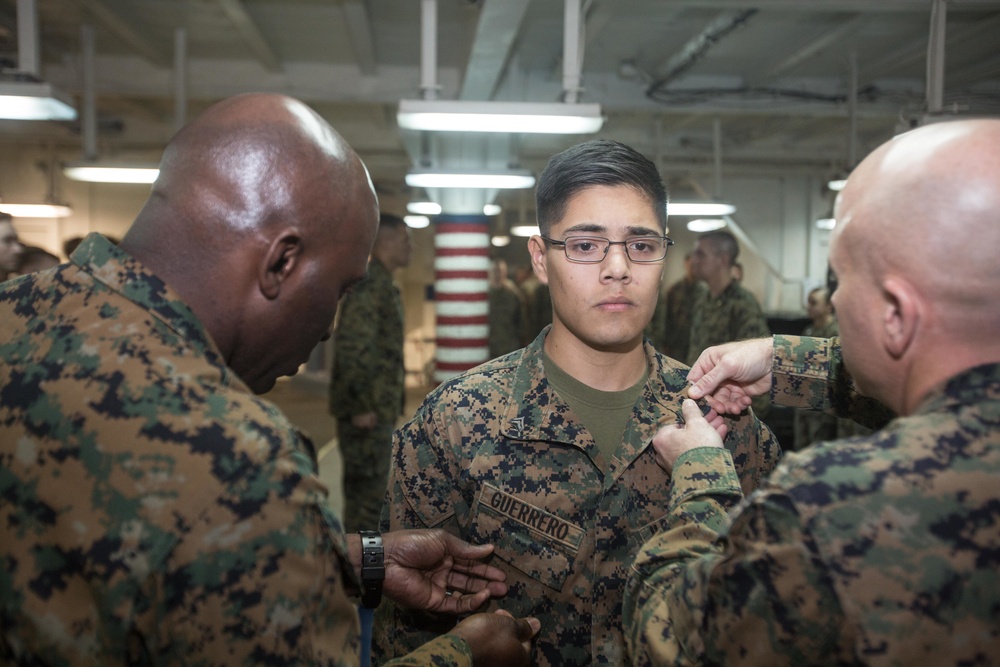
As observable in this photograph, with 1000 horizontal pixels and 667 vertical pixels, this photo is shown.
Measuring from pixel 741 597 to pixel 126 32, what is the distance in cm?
793

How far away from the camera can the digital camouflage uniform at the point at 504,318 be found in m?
10.8

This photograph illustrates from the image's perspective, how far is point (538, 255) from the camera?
2178 mm

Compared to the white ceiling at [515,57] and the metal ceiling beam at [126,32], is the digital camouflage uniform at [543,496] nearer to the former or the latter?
the white ceiling at [515,57]

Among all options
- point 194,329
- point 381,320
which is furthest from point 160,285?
point 381,320

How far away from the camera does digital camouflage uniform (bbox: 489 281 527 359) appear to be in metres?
10.8

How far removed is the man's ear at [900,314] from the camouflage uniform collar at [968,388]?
8 cm

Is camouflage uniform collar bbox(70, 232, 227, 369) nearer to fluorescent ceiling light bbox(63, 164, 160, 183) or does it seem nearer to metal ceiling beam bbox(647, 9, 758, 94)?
fluorescent ceiling light bbox(63, 164, 160, 183)

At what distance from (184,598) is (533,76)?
8.84 m

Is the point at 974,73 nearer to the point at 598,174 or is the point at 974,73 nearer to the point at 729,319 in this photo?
the point at 729,319

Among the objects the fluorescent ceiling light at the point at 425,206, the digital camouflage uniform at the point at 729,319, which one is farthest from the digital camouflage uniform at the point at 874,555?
the fluorescent ceiling light at the point at 425,206

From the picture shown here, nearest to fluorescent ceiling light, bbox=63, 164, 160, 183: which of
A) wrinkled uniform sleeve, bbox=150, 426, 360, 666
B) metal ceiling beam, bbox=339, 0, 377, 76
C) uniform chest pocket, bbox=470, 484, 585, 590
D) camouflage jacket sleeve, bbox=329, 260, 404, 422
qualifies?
metal ceiling beam, bbox=339, 0, 377, 76

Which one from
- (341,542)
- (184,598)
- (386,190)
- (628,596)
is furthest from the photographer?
(386,190)

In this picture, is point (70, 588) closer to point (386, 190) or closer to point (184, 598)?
point (184, 598)

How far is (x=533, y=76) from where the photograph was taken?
29.8 ft
